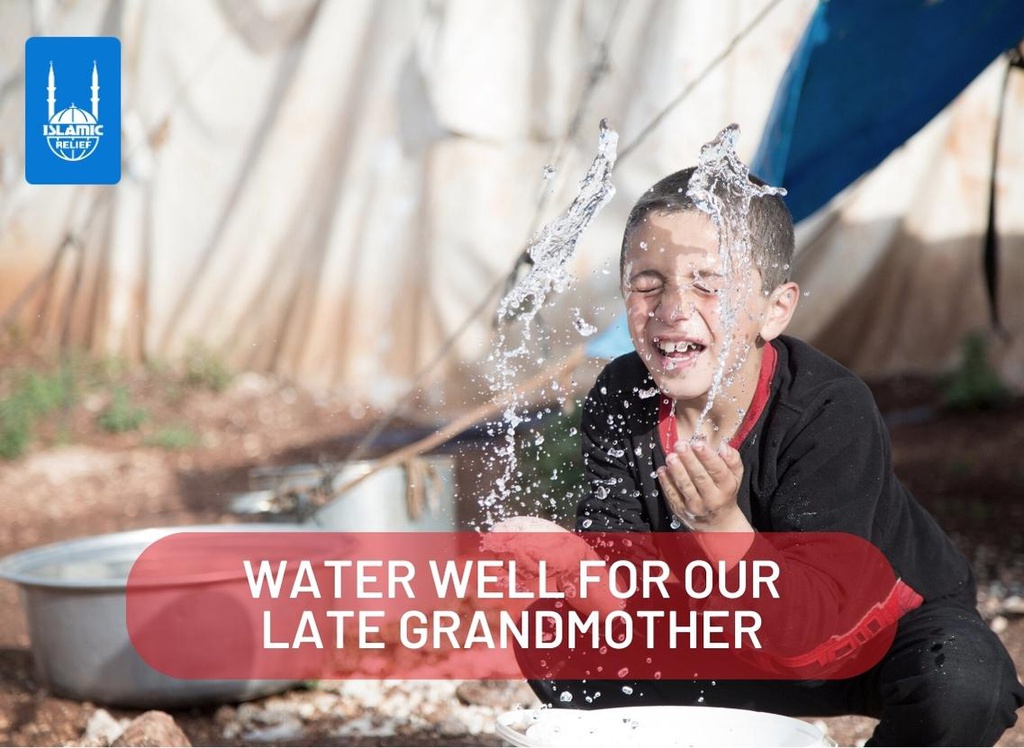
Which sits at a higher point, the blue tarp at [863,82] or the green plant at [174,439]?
the blue tarp at [863,82]

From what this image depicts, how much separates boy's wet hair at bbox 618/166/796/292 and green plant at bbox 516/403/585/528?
1.38 meters

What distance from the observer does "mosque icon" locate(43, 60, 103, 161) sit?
5.24ft

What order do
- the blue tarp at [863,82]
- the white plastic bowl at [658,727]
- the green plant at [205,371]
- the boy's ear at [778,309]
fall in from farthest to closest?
the green plant at [205,371] → the blue tarp at [863,82] → the boy's ear at [778,309] → the white plastic bowl at [658,727]

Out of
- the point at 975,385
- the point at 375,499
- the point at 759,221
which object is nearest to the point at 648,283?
the point at 759,221

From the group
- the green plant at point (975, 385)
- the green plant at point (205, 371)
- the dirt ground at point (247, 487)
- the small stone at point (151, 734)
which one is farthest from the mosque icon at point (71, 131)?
the green plant at point (975, 385)

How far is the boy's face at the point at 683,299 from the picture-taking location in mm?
1287

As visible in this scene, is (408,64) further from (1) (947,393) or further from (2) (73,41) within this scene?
(2) (73,41)

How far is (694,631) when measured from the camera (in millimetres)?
1416

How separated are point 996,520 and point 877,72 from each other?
4.09 feet

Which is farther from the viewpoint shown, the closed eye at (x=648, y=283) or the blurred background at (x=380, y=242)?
the blurred background at (x=380, y=242)

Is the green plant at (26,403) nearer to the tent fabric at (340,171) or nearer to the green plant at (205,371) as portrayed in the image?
the tent fabric at (340,171)

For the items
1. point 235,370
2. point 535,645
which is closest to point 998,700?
point 535,645

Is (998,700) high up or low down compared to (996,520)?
up

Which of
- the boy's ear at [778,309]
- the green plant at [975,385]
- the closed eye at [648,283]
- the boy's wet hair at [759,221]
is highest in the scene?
the boy's wet hair at [759,221]
